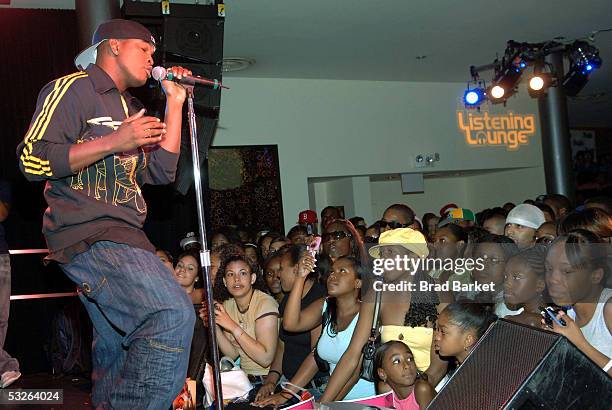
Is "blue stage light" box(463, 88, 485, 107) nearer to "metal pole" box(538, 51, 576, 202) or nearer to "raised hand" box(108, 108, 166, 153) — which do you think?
"metal pole" box(538, 51, 576, 202)

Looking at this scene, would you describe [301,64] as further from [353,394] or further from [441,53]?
[353,394]

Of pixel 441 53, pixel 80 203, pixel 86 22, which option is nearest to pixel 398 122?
pixel 441 53

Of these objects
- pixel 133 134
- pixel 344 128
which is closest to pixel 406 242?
pixel 133 134

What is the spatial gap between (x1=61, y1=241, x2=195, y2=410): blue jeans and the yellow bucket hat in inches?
70.0

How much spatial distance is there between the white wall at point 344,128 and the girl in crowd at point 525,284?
20.5ft

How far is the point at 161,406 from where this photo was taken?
198cm

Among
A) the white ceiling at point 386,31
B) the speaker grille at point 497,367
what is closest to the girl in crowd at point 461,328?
the speaker grille at point 497,367

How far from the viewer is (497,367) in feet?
6.01

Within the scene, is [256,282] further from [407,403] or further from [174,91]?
[174,91]

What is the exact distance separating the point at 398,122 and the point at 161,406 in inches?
341

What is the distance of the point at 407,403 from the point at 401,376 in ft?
0.38

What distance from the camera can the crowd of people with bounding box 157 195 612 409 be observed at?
2.79m

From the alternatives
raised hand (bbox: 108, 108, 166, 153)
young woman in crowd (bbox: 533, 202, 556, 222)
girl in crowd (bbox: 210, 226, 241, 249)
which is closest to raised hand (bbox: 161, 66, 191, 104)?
raised hand (bbox: 108, 108, 166, 153)

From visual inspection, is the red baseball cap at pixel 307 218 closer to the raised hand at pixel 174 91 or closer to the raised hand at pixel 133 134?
the raised hand at pixel 174 91
